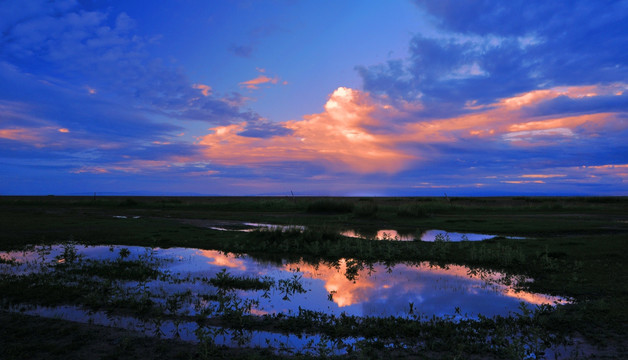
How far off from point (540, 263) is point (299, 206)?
34.3 metres

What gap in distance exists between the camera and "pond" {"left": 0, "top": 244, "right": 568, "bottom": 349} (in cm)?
779

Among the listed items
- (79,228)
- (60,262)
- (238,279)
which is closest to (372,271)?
(238,279)

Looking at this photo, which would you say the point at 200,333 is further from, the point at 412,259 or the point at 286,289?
the point at 412,259

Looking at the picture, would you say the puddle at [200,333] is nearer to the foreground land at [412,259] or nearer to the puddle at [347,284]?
the foreground land at [412,259]

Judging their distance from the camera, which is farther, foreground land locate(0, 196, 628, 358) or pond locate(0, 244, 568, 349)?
pond locate(0, 244, 568, 349)

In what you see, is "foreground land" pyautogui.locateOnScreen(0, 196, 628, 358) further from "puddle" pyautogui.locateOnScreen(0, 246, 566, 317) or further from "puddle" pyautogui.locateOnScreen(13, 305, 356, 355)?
"puddle" pyautogui.locateOnScreen(0, 246, 566, 317)

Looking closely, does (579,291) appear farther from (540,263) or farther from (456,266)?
(456,266)

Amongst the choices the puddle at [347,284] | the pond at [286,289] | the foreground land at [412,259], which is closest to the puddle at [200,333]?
the pond at [286,289]

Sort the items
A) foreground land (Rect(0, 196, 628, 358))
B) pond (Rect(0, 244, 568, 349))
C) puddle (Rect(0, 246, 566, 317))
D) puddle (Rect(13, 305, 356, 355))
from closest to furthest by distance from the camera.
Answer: foreground land (Rect(0, 196, 628, 358))
puddle (Rect(13, 305, 356, 355))
pond (Rect(0, 244, 568, 349))
puddle (Rect(0, 246, 566, 317))

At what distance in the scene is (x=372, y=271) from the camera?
12.8 metres

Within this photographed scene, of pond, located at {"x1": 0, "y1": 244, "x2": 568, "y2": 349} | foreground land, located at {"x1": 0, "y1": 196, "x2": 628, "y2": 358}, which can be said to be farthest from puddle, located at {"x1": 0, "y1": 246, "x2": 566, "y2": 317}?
foreground land, located at {"x1": 0, "y1": 196, "x2": 628, "y2": 358}

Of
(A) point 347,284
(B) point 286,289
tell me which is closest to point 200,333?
(B) point 286,289

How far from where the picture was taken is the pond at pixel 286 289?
779 cm

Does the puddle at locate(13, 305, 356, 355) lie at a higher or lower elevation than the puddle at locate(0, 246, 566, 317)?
higher
